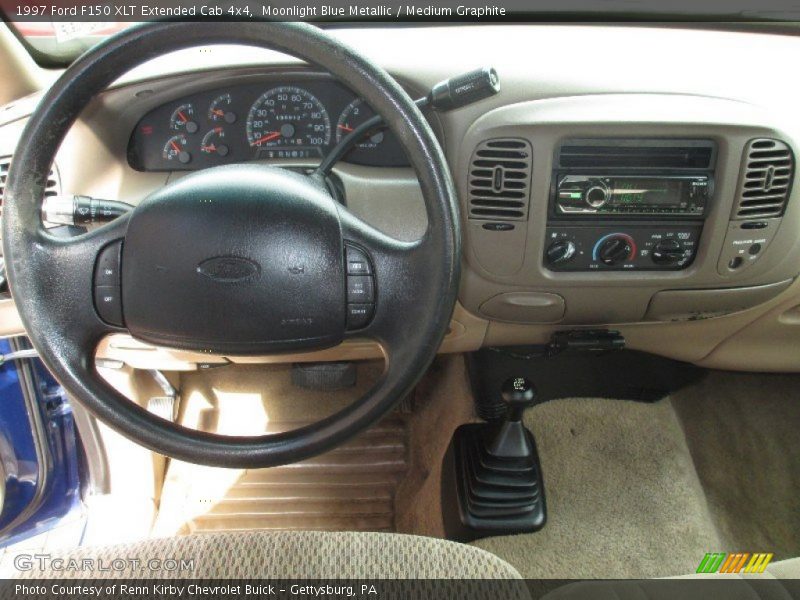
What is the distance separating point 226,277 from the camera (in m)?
0.75

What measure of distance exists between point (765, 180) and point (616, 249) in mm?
256

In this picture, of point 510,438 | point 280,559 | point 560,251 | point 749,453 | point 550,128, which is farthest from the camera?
point 749,453

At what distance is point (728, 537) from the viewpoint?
1497 mm

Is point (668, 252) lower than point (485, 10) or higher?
lower

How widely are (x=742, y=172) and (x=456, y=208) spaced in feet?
1.91

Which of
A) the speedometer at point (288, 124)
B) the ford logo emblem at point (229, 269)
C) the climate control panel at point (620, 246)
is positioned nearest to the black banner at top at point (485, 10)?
the speedometer at point (288, 124)

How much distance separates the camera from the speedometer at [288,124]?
1090 mm

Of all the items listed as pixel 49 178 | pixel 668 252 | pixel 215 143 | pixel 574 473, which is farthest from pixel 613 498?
pixel 49 178

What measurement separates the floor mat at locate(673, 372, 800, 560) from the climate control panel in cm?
72

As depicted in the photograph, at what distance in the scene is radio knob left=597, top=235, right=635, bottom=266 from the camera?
108cm

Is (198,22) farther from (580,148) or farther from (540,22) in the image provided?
(540,22)

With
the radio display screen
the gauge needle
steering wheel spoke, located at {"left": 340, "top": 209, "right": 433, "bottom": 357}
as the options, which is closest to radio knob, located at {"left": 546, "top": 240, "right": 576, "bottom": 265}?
the radio display screen

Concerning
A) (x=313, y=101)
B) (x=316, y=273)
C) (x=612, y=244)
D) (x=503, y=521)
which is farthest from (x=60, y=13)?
(x=503, y=521)

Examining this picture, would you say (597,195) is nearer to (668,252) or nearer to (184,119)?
(668,252)
